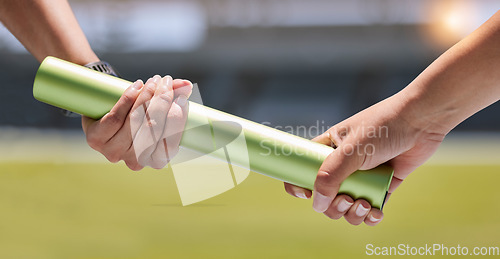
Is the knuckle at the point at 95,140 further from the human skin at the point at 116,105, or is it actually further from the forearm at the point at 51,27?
the forearm at the point at 51,27

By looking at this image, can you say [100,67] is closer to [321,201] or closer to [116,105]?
[116,105]

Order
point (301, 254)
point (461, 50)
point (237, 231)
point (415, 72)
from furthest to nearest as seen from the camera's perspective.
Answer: point (415, 72)
point (237, 231)
point (301, 254)
point (461, 50)

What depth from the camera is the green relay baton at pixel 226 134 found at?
1.56 ft

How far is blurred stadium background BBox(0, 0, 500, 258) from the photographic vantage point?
112 centimetres

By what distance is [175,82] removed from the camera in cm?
50

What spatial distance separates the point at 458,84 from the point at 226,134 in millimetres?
222

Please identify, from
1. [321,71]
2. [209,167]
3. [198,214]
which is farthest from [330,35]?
[209,167]

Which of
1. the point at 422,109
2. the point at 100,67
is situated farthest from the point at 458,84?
the point at 100,67

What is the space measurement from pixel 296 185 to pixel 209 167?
0.10 meters

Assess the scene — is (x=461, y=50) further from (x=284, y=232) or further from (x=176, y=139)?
(x=284, y=232)

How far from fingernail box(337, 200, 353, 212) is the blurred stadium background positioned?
567 mm

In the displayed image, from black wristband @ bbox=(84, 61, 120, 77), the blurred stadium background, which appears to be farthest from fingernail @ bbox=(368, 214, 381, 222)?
the blurred stadium background

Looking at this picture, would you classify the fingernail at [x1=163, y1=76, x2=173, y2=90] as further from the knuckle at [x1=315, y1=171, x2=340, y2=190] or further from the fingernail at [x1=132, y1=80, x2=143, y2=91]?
the knuckle at [x1=315, y1=171, x2=340, y2=190]

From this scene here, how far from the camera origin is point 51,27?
0.57m
